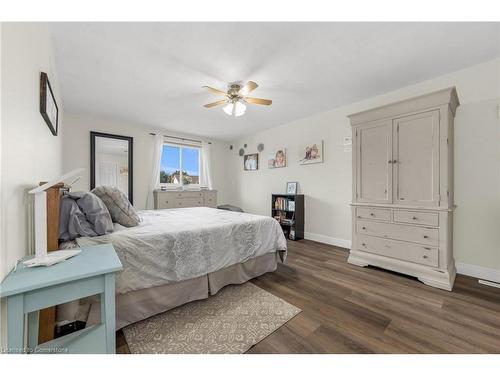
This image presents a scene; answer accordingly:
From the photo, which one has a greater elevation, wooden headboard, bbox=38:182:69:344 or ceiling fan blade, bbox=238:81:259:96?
ceiling fan blade, bbox=238:81:259:96

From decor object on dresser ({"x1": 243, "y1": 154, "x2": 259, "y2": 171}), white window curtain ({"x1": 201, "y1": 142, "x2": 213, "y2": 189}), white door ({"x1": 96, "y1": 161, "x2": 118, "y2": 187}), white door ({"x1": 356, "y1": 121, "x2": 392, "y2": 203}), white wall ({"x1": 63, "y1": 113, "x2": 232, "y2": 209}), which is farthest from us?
white window curtain ({"x1": 201, "y1": 142, "x2": 213, "y2": 189})

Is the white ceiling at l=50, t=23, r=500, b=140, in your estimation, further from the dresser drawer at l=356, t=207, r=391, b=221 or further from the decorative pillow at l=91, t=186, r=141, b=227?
the dresser drawer at l=356, t=207, r=391, b=221

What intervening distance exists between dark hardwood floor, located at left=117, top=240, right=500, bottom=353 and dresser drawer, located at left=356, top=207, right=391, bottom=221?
653 millimetres

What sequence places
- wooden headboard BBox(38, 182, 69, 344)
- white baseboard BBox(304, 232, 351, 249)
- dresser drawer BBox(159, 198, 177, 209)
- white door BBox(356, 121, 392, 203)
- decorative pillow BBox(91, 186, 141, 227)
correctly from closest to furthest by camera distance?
1. wooden headboard BBox(38, 182, 69, 344)
2. decorative pillow BBox(91, 186, 141, 227)
3. white door BBox(356, 121, 392, 203)
4. white baseboard BBox(304, 232, 351, 249)
5. dresser drawer BBox(159, 198, 177, 209)

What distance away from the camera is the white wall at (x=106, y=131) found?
368 cm

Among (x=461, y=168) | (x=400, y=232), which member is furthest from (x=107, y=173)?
(x=461, y=168)

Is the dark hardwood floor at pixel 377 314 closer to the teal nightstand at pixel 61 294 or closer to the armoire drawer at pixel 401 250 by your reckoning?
the armoire drawer at pixel 401 250

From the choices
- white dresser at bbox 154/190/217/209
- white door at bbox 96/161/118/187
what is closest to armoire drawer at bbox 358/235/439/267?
white dresser at bbox 154/190/217/209

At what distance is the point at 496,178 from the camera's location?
2.20 metres

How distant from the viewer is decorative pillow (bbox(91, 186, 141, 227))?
6.23ft

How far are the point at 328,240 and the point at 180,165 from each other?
373 cm

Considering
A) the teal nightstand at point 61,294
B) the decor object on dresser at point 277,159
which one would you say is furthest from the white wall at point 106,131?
the teal nightstand at point 61,294
